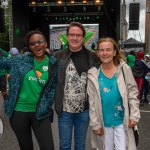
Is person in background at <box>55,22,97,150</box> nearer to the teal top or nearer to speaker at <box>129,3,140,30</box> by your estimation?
the teal top

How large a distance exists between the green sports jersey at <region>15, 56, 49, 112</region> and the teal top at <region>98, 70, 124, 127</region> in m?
0.59

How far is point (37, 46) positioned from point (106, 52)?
2.28ft

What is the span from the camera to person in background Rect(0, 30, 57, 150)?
379 cm

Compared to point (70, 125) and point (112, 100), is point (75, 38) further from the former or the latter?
point (70, 125)

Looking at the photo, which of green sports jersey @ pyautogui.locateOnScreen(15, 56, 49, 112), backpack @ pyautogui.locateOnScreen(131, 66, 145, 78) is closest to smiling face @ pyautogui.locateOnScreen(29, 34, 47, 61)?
green sports jersey @ pyautogui.locateOnScreen(15, 56, 49, 112)

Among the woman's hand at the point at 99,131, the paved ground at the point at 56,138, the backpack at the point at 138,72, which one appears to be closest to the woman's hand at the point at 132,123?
the woman's hand at the point at 99,131

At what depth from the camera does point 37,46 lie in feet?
12.6

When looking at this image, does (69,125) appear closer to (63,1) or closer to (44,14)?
(63,1)

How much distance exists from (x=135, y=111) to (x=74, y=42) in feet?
3.08

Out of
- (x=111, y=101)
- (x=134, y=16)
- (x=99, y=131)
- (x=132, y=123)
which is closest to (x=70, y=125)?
(x=99, y=131)

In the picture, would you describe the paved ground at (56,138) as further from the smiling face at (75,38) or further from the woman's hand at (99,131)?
the smiling face at (75,38)

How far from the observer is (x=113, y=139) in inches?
153

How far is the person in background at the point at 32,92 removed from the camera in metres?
3.79

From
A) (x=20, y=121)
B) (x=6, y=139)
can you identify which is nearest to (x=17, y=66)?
(x=20, y=121)
